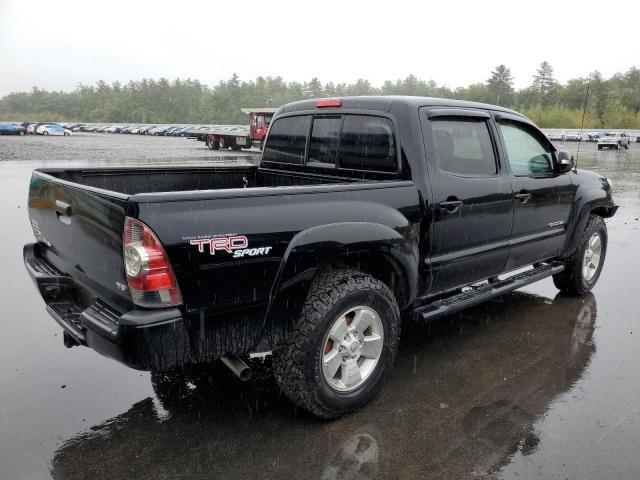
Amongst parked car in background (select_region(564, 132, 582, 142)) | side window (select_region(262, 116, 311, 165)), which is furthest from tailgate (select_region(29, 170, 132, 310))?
parked car in background (select_region(564, 132, 582, 142))

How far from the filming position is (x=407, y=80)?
13762 cm

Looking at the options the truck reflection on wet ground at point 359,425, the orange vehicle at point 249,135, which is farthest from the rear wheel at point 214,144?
the truck reflection on wet ground at point 359,425

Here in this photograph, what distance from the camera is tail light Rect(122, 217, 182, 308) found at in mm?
2414

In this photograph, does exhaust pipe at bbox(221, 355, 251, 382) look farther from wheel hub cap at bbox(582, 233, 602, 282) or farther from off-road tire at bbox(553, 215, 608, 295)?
wheel hub cap at bbox(582, 233, 602, 282)

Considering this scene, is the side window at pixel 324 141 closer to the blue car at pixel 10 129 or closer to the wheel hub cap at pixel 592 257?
the wheel hub cap at pixel 592 257

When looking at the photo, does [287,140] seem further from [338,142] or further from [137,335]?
[137,335]

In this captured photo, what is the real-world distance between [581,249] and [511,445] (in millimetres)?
2997

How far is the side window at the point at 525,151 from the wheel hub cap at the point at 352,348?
2.00m

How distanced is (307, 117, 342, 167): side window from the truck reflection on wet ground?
5.32 feet

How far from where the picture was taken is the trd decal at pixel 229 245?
8.21 ft

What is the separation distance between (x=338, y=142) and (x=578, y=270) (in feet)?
9.75

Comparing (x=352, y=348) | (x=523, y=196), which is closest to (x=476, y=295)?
(x=523, y=196)

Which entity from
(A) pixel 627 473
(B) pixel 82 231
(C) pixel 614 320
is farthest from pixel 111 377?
(C) pixel 614 320

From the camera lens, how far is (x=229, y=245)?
2582 millimetres
